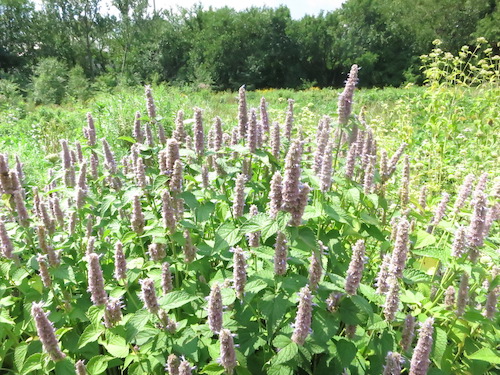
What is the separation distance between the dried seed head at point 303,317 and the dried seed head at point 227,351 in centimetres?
31

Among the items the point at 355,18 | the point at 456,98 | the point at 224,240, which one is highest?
the point at 355,18

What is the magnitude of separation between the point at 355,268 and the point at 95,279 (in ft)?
4.35

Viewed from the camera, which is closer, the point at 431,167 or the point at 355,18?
the point at 431,167

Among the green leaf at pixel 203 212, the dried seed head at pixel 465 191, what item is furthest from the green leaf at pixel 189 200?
the dried seed head at pixel 465 191

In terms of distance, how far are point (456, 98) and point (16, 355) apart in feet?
20.5

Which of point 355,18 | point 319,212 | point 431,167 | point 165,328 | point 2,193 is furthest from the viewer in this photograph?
point 355,18

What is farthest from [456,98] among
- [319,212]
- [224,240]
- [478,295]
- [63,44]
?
[63,44]

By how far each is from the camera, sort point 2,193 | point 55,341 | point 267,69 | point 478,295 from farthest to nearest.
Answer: point 267,69
point 478,295
point 2,193
point 55,341

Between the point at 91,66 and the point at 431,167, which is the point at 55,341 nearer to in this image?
the point at 431,167

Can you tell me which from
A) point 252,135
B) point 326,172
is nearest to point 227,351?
point 326,172

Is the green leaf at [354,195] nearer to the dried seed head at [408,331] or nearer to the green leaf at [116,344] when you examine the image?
the dried seed head at [408,331]

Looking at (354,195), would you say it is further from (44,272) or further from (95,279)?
(44,272)

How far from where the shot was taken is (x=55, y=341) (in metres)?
1.83

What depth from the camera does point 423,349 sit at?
5.34 feet
